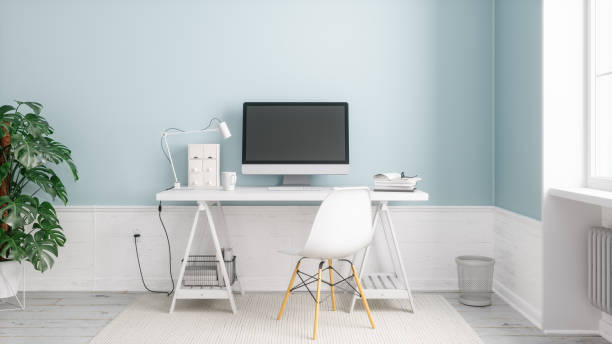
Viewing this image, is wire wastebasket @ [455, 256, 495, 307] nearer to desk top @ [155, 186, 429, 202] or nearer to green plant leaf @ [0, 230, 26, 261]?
desk top @ [155, 186, 429, 202]

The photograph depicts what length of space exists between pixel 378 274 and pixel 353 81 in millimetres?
1349

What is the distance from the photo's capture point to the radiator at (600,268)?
2.39 meters

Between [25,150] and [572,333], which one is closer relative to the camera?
[572,333]

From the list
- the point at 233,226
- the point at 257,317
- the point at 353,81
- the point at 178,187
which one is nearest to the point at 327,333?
the point at 257,317

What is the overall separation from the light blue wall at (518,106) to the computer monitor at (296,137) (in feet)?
3.48

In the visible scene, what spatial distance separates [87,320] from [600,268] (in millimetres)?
2812

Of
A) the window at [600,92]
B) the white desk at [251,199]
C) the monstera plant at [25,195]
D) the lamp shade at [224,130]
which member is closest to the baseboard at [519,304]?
the white desk at [251,199]

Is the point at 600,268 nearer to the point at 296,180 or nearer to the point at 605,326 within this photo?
the point at 605,326

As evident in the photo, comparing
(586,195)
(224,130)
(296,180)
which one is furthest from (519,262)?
(224,130)

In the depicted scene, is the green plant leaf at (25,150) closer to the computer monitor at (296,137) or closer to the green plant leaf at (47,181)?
the green plant leaf at (47,181)

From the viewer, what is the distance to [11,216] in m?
2.85

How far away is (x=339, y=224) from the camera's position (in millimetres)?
2617

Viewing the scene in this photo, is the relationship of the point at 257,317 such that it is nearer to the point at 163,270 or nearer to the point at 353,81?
the point at 163,270

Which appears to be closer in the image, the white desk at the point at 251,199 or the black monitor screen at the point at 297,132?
the white desk at the point at 251,199
